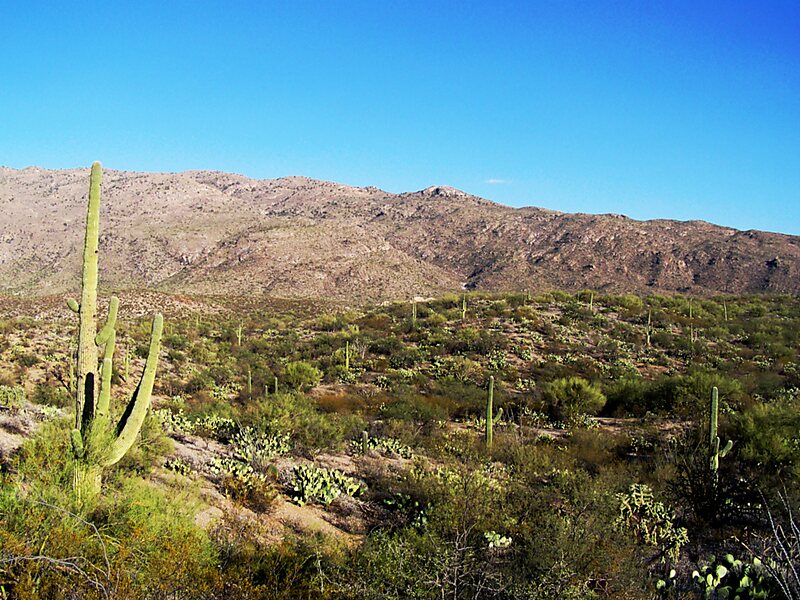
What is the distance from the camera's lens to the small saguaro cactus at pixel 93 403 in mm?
5652

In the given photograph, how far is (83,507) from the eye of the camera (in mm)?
5129

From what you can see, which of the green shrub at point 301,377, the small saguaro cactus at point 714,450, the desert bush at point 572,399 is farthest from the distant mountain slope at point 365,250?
the small saguaro cactus at point 714,450

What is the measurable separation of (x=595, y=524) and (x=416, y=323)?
76.2 ft

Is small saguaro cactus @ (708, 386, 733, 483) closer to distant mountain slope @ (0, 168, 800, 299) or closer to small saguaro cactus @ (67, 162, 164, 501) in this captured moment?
small saguaro cactus @ (67, 162, 164, 501)

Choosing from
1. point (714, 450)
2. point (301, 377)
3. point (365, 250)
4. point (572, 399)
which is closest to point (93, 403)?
point (714, 450)

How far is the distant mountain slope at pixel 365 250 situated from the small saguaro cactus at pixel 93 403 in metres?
53.3

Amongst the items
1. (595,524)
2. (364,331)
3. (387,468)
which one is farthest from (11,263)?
(595,524)

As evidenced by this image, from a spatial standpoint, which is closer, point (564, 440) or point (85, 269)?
point (85, 269)

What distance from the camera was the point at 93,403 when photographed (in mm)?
6035

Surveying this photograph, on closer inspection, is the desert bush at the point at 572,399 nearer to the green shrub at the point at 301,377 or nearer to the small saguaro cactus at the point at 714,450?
the small saguaro cactus at the point at 714,450

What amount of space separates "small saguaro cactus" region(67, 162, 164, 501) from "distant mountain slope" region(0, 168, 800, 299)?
175 ft

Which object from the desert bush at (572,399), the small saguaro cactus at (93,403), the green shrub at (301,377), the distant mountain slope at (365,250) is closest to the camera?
the small saguaro cactus at (93,403)

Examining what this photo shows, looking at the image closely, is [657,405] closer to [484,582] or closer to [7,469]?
[484,582]

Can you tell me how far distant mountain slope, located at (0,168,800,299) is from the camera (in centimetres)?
6366
